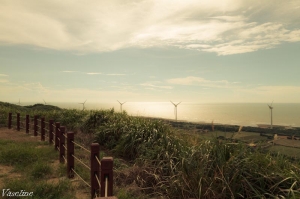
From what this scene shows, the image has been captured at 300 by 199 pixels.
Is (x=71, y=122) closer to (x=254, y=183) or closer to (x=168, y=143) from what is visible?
(x=168, y=143)

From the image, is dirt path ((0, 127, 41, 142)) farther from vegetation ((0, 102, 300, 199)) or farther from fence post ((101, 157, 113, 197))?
fence post ((101, 157, 113, 197))

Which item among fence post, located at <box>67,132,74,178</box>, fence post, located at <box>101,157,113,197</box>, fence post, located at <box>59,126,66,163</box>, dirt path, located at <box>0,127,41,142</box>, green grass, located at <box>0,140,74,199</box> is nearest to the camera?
fence post, located at <box>101,157,113,197</box>

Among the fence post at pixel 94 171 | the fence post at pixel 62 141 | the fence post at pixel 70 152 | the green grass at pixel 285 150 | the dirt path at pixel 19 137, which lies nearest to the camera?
the fence post at pixel 94 171

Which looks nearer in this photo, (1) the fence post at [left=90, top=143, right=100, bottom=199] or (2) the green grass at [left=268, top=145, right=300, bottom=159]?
(1) the fence post at [left=90, top=143, right=100, bottom=199]

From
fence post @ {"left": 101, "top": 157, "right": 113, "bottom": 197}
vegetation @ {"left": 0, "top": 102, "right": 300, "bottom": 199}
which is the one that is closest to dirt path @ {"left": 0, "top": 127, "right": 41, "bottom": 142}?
vegetation @ {"left": 0, "top": 102, "right": 300, "bottom": 199}

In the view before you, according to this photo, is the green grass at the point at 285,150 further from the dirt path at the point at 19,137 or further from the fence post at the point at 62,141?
the dirt path at the point at 19,137

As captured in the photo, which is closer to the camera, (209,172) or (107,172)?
(107,172)

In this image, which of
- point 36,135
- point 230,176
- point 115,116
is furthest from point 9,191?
point 36,135

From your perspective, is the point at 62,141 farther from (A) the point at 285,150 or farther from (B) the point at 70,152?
(A) the point at 285,150

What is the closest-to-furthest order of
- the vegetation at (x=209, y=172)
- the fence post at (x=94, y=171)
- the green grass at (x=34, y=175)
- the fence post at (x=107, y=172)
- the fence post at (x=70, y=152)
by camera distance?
1. the fence post at (x=107, y=172)
2. the vegetation at (x=209, y=172)
3. the fence post at (x=94, y=171)
4. the green grass at (x=34, y=175)
5. the fence post at (x=70, y=152)

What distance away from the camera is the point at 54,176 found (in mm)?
6207

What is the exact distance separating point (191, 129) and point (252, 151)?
3.66m

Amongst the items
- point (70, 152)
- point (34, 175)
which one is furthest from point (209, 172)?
point (34, 175)

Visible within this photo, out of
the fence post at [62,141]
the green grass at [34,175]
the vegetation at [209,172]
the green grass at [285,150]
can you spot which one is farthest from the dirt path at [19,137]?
the green grass at [285,150]
